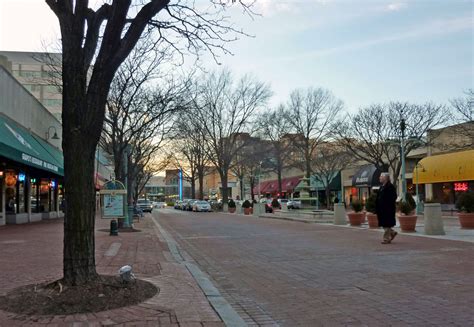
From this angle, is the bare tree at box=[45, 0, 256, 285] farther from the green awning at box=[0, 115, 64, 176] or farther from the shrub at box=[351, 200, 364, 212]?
the shrub at box=[351, 200, 364, 212]

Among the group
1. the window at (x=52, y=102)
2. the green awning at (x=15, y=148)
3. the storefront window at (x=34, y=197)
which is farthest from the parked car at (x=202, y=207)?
the green awning at (x=15, y=148)

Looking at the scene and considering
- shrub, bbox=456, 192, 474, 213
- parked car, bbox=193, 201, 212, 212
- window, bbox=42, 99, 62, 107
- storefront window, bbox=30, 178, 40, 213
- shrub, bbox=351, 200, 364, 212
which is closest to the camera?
shrub, bbox=456, 192, 474, 213

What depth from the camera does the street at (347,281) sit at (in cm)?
634

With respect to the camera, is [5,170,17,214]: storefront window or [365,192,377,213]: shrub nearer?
[365,192,377,213]: shrub

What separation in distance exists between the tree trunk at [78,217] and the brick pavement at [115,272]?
0.94m

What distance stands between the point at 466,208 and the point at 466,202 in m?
0.28

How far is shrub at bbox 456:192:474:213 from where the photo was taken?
57.9ft

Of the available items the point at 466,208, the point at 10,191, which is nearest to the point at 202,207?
the point at 10,191

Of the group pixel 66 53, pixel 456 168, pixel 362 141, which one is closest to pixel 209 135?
pixel 362 141

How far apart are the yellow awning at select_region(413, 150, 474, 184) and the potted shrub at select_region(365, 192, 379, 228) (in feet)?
54.4

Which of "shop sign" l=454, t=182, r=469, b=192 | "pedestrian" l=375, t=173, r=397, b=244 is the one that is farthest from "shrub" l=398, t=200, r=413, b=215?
"shop sign" l=454, t=182, r=469, b=192

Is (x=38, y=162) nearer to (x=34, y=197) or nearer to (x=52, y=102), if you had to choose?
(x=34, y=197)

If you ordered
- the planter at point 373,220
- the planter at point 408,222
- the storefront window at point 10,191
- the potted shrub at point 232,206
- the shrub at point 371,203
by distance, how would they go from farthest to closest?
the potted shrub at point 232,206, the storefront window at point 10,191, the planter at point 373,220, the shrub at point 371,203, the planter at point 408,222

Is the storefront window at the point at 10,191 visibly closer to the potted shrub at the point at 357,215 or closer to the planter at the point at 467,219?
the potted shrub at the point at 357,215
